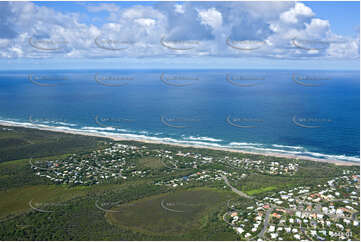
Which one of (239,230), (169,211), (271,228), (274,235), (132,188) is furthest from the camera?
(132,188)

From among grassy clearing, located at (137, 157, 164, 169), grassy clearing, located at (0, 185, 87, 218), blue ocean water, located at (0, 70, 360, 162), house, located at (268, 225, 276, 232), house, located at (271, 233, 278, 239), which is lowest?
grassy clearing, located at (0, 185, 87, 218)

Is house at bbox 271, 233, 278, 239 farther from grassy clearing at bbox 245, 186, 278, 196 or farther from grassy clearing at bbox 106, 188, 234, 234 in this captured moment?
grassy clearing at bbox 245, 186, 278, 196

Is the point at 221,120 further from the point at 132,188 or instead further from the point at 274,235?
the point at 274,235

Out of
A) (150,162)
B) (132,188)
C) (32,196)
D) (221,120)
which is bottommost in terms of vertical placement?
(32,196)

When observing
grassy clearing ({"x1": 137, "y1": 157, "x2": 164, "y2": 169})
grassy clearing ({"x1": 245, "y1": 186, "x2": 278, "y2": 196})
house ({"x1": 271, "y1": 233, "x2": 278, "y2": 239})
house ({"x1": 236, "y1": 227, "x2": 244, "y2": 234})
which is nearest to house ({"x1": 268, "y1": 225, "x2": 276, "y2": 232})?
house ({"x1": 271, "y1": 233, "x2": 278, "y2": 239})

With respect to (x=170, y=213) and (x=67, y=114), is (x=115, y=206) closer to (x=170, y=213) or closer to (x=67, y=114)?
(x=170, y=213)

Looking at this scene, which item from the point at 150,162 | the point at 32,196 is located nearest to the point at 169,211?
the point at 150,162

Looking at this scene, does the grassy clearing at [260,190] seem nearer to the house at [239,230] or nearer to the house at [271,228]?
the house at [271,228]

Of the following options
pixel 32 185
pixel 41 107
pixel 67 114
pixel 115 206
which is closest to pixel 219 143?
pixel 115 206
